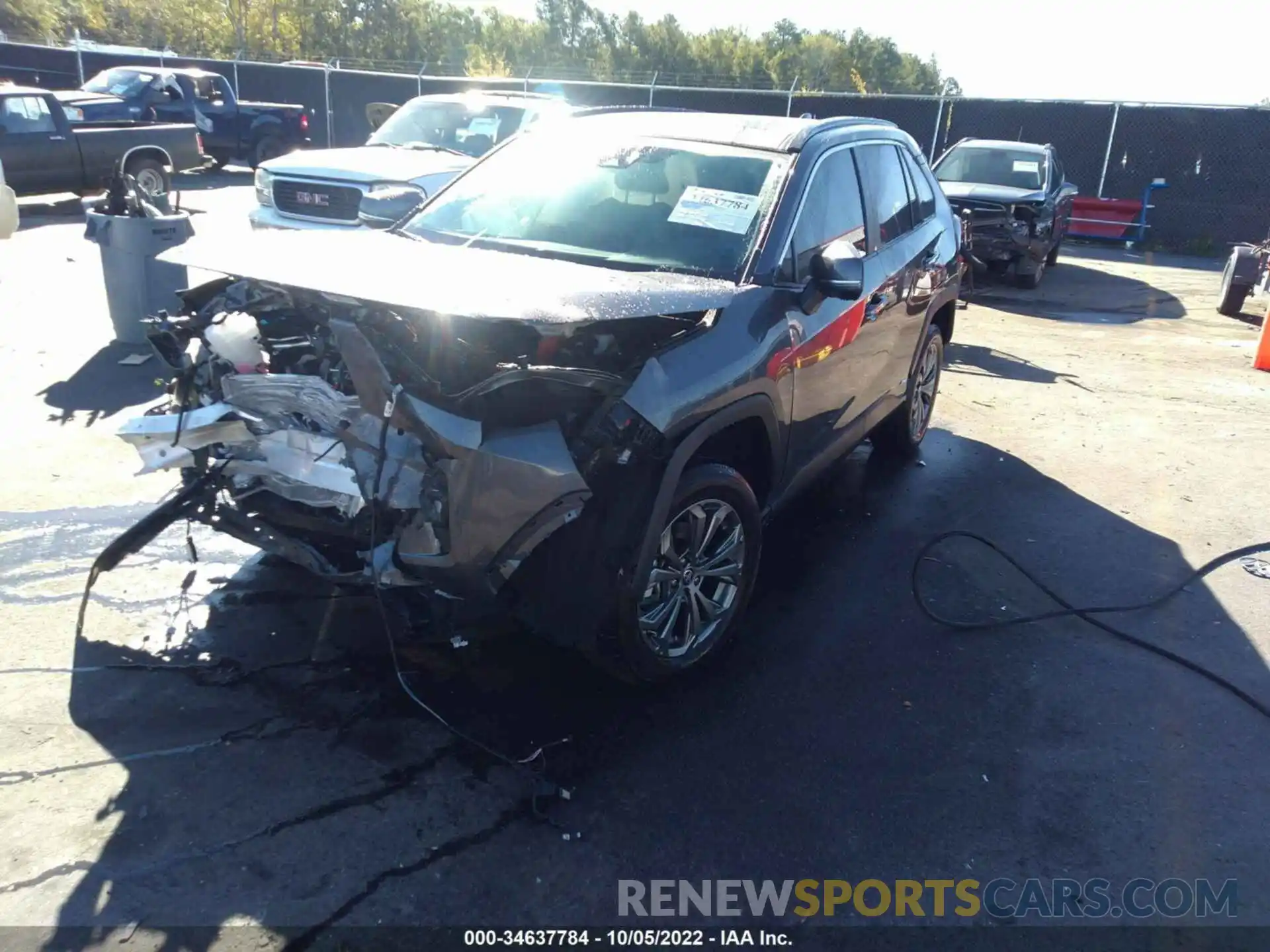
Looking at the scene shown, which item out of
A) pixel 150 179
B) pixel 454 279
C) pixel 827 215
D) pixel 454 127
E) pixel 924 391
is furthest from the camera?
pixel 150 179

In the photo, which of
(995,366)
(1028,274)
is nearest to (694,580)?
(995,366)

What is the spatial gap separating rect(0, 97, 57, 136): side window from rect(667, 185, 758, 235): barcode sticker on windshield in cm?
1299

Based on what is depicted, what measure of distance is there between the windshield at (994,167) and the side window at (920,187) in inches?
326

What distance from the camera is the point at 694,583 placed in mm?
3633

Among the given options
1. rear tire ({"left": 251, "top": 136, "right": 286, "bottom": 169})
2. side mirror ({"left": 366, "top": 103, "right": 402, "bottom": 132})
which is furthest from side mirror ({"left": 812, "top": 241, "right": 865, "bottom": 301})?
rear tire ({"left": 251, "top": 136, "right": 286, "bottom": 169})

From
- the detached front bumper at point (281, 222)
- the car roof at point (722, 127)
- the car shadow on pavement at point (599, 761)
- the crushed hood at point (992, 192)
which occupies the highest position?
the car roof at point (722, 127)

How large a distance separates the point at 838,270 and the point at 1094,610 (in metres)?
2.04

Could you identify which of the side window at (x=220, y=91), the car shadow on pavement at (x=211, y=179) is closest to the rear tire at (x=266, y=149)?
the car shadow on pavement at (x=211, y=179)

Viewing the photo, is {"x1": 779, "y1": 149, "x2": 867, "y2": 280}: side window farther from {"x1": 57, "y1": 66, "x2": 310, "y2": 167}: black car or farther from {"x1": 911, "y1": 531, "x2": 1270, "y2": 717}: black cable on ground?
{"x1": 57, "y1": 66, "x2": 310, "y2": 167}: black car

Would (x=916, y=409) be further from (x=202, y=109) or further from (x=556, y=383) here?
(x=202, y=109)

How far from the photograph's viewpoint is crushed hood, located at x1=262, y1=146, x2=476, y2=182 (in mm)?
9266

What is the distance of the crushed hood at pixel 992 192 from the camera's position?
1255cm

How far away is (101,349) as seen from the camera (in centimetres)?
752

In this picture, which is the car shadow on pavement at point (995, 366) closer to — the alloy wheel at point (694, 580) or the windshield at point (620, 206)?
the windshield at point (620, 206)
